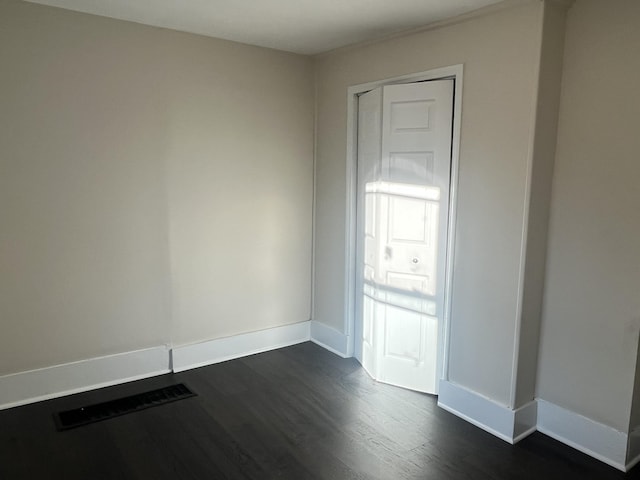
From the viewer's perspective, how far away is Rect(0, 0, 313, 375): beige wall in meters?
2.78

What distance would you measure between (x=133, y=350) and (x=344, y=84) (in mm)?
2406

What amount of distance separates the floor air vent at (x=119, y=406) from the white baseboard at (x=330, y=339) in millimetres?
1200

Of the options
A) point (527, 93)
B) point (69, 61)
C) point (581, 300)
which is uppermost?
point (69, 61)

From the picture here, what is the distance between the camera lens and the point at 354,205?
3561mm

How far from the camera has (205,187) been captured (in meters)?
3.39

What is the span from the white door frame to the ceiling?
30 centimetres

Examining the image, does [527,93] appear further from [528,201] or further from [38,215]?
[38,215]

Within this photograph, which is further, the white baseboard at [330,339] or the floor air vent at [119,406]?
the white baseboard at [330,339]

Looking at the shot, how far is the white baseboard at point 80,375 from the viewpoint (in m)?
2.86

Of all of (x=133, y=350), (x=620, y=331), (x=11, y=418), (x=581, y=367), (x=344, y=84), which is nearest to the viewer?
(x=620, y=331)

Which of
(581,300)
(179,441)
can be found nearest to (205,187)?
(179,441)

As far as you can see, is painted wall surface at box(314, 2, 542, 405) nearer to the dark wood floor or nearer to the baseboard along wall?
the baseboard along wall

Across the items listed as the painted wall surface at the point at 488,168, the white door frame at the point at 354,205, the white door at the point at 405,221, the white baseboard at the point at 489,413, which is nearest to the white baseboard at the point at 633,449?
the white baseboard at the point at 489,413

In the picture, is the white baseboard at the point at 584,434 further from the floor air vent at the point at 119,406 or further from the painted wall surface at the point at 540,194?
the floor air vent at the point at 119,406
